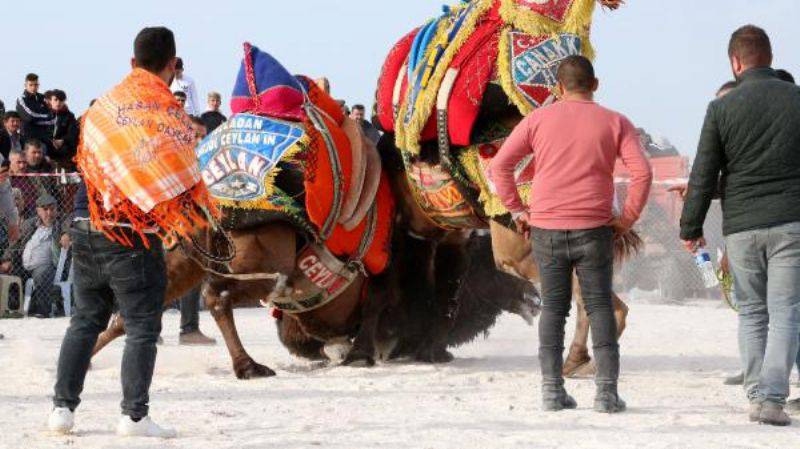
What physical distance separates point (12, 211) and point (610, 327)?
7.29 meters

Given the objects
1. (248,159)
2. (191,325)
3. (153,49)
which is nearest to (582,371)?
(248,159)

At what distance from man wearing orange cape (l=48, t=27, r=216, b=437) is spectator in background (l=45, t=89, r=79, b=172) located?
8479 mm

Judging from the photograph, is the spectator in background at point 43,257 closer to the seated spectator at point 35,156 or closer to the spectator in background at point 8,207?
the seated spectator at point 35,156

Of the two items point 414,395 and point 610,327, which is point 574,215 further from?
point 414,395

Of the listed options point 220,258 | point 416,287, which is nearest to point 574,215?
point 220,258

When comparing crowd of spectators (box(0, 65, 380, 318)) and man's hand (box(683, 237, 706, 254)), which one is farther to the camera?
crowd of spectators (box(0, 65, 380, 318))

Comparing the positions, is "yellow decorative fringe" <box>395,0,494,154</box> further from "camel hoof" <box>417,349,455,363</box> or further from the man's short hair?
the man's short hair

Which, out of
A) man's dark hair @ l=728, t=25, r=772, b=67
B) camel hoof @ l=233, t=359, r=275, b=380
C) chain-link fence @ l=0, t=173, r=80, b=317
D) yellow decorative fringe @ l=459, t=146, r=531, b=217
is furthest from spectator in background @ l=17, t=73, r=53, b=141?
man's dark hair @ l=728, t=25, r=772, b=67

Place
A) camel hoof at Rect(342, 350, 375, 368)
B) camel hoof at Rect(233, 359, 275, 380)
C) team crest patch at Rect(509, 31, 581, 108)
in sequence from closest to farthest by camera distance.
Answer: team crest patch at Rect(509, 31, 581, 108) < camel hoof at Rect(233, 359, 275, 380) < camel hoof at Rect(342, 350, 375, 368)

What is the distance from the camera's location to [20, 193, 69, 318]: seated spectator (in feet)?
41.4

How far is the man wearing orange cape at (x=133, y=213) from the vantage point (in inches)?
188

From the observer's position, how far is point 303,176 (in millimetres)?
6922

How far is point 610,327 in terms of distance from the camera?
17.7 feet

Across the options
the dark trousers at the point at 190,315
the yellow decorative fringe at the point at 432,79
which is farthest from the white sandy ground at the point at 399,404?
the yellow decorative fringe at the point at 432,79
